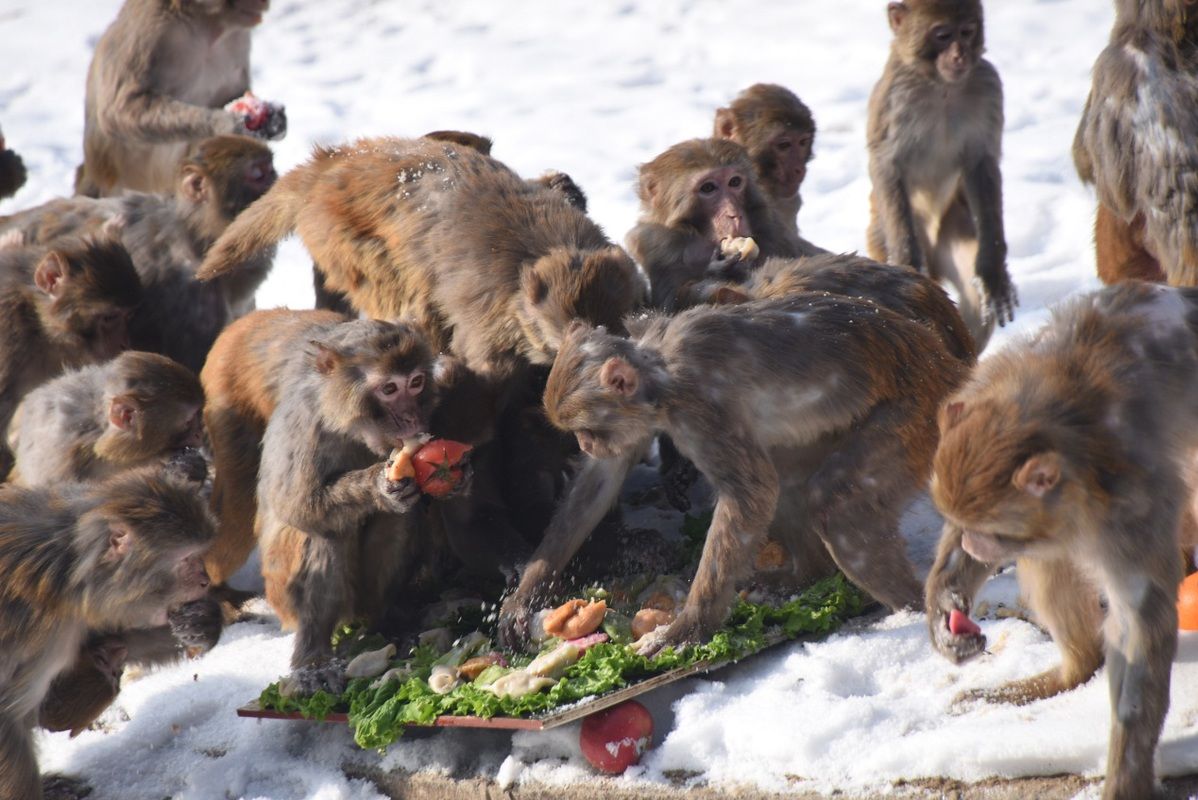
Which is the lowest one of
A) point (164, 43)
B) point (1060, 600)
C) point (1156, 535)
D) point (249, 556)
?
point (249, 556)

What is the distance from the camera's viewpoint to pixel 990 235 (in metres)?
7.20

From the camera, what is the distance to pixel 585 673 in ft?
15.2

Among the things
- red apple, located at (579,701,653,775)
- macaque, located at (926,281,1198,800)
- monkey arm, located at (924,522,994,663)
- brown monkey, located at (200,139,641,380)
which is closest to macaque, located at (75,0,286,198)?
brown monkey, located at (200,139,641,380)

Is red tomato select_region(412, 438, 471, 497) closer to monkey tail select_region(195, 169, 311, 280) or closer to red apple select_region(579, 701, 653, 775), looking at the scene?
red apple select_region(579, 701, 653, 775)

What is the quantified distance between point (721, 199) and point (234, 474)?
7.46ft

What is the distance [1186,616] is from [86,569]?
3.39 meters

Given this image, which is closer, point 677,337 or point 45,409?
point 677,337

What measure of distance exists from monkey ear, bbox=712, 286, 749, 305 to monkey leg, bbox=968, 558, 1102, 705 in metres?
1.65

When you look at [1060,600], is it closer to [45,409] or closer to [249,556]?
[249,556]

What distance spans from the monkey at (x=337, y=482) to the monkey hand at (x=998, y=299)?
3124 mm

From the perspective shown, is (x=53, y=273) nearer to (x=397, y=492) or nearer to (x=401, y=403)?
(x=401, y=403)

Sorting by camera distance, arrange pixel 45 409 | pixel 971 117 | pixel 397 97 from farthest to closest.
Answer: pixel 397 97
pixel 971 117
pixel 45 409

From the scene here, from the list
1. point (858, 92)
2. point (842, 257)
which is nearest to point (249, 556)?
point (842, 257)

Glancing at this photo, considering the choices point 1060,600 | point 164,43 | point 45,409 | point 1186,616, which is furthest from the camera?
point 164,43
